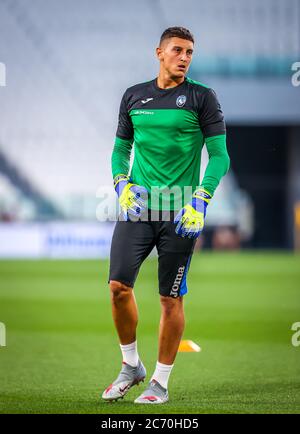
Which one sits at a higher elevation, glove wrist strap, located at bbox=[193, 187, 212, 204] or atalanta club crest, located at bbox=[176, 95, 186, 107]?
atalanta club crest, located at bbox=[176, 95, 186, 107]

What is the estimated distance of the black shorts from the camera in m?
5.18

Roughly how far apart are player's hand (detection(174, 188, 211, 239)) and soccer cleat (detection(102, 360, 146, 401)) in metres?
0.93

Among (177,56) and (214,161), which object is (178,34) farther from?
(214,161)

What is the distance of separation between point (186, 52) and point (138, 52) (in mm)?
24450

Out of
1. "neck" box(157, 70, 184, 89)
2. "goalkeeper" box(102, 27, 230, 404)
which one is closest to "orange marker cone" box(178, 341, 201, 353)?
"goalkeeper" box(102, 27, 230, 404)

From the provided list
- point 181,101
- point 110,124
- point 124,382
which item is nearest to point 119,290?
point 124,382

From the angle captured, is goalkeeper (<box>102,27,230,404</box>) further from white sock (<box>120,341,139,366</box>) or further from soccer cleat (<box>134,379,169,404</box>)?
white sock (<box>120,341,139,366</box>)

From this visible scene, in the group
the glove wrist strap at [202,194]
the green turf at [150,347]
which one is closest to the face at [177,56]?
the glove wrist strap at [202,194]

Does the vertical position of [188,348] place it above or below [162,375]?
below

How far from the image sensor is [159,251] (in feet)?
17.3

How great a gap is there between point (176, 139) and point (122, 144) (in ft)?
1.55

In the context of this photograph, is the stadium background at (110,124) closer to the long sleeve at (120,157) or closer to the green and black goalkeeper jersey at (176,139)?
the long sleeve at (120,157)

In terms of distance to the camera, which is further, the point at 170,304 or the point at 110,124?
the point at 110,124

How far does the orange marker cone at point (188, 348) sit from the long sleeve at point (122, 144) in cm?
242
